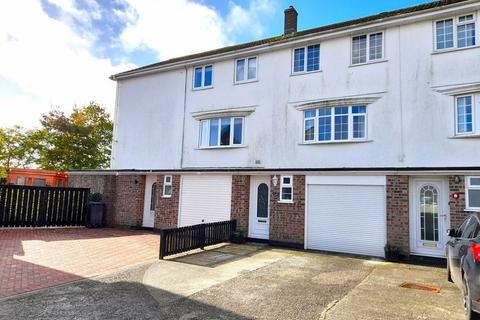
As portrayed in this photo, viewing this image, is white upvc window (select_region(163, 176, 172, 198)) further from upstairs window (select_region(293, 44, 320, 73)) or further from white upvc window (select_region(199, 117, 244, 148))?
upstairs window (select_region(293, 44, 320, 73))

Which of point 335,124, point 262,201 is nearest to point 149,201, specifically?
point 262,201

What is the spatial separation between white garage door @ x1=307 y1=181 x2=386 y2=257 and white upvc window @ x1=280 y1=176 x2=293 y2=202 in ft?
2.37

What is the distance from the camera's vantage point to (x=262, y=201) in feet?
43.4

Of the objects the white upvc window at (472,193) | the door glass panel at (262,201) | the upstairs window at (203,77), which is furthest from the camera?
the upstairs window at (203,77)

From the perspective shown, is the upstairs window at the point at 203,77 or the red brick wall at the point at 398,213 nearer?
the red brick wall at the point at 398,213

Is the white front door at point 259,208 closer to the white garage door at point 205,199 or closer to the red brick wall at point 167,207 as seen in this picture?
the white garage door at point 205,199

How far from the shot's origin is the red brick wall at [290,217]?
12.0 m

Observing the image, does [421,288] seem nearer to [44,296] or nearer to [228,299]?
[228,299]

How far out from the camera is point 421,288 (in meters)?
7.07

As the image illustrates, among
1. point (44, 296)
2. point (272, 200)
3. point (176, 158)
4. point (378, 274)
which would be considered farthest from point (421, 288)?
point (176, 158)

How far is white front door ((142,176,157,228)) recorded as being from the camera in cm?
1620

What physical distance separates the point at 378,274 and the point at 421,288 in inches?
49.6

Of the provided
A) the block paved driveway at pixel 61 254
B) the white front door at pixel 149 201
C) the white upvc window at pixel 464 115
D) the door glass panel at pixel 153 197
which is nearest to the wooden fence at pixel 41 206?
the block paved driveway at pixel 61 254

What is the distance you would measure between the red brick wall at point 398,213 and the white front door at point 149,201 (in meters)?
10.5
